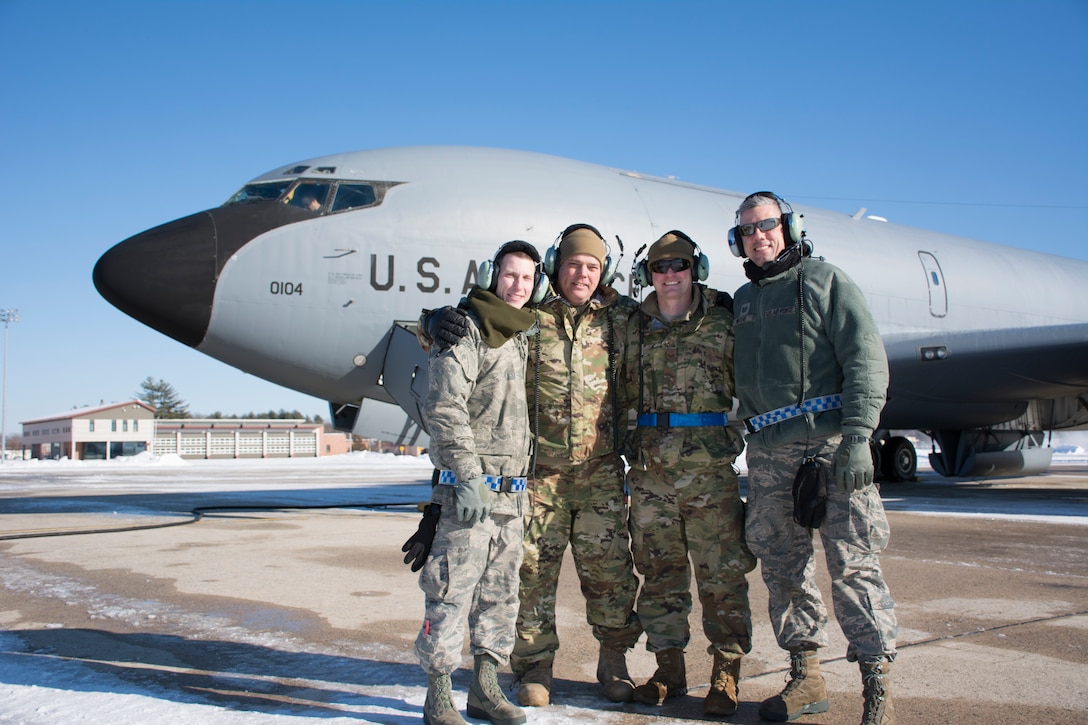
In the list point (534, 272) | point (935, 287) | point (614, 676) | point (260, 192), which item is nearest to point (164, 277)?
point (260, 192)

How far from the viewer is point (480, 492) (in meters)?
3.23

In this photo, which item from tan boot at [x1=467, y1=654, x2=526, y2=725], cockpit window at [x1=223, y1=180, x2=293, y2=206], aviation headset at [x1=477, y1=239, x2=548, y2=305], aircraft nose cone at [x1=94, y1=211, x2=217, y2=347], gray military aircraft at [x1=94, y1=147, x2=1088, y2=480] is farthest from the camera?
cockpit window at [x1=223, y1=180, x2=293, y2=206]

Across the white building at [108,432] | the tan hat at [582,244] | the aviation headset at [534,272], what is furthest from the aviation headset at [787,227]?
the white building at [108,432]

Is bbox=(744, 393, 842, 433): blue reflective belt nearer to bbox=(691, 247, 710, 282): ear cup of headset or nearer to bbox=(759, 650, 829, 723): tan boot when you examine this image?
bbox=(691, 247, 710, 282): ear cup of headset

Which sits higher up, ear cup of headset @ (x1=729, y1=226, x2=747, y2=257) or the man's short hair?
the man's short hair

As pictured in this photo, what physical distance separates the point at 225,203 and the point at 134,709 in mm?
7141

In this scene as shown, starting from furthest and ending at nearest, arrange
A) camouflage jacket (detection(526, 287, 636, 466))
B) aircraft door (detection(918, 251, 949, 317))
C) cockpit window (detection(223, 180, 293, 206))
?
1. aircraft door (detection(918, 251, 949, 317))
2. cockpit window (detection(223, 180, 293, 206))
3. camouflage jacket (detection(526, 287, 636, 466))

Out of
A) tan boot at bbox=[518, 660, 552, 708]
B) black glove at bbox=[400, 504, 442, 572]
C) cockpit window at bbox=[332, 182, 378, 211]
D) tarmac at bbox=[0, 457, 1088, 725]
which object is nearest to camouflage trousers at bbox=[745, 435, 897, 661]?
tarmac at bbox=[0, 457, 1088, 725]

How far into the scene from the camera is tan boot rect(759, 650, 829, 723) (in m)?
3.17

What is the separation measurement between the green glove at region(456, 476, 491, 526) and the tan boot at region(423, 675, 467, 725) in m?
0.63

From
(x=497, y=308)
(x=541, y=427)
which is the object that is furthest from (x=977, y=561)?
(x=497, y=308)

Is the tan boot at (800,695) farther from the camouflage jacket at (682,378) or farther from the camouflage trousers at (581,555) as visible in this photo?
the camouflage jacket at (682,378)

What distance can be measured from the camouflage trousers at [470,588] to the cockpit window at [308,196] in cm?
640

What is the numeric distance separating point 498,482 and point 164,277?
6053 millimetres
